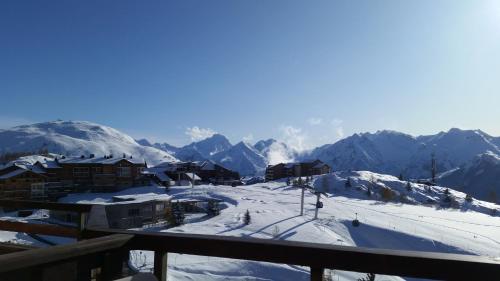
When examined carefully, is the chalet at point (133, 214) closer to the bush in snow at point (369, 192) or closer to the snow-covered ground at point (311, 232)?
the snow-covered ground at point (311, 232)

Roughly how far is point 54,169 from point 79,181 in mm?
4400

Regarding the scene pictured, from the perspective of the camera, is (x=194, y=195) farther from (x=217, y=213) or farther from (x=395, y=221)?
(x=395, y=221)

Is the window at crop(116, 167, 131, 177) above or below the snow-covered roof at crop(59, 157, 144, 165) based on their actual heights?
below

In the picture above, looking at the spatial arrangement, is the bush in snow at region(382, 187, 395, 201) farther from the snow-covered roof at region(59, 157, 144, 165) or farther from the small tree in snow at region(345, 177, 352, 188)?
the snow-covered roof at region(59, 157, 144, 165)

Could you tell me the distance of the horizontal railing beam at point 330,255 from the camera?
2400 millimetres

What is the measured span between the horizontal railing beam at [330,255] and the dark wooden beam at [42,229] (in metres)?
1.00

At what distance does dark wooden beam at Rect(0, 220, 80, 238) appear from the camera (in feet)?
13.1

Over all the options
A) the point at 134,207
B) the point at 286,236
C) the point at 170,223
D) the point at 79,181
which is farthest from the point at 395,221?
the point at 79,181

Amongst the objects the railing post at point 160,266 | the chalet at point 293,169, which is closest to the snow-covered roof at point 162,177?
the chalet at point 293,169

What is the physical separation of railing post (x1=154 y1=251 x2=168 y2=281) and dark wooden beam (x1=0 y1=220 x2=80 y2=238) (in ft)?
3.38

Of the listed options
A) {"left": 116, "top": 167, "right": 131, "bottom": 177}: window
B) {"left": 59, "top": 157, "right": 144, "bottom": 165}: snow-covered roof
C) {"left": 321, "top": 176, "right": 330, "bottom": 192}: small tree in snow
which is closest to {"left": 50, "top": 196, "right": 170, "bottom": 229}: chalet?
{"left": 116, "top": 167, "right": 131, "bottom": 177}: window

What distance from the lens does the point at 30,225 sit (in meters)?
4.76

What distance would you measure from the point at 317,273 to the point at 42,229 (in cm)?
331

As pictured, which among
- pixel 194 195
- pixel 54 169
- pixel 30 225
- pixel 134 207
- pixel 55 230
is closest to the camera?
pixel 55 230
